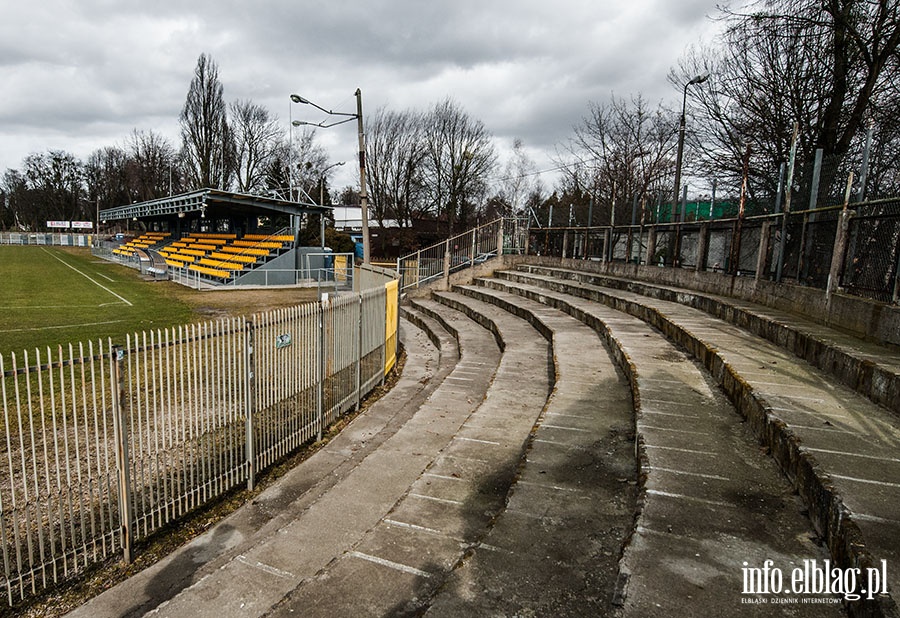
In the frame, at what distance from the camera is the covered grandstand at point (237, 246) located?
24.8 m

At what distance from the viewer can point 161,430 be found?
473 centimetres

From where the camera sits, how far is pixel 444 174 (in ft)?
132

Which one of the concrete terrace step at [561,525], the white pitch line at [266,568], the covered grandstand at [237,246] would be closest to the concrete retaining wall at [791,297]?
the concrete terrace step at [561,525]

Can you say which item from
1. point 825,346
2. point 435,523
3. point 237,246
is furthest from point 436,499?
point 237,246

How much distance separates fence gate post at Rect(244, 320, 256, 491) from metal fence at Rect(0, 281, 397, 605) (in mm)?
11

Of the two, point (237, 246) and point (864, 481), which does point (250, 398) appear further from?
point (237, 246)

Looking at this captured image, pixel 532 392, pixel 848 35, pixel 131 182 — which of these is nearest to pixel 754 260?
pixel 848 35

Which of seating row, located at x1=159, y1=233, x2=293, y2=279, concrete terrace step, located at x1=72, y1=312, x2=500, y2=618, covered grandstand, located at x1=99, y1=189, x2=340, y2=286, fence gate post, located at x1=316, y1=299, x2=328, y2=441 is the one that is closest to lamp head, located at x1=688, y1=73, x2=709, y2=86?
concrete terrace step, located at x1=72, y1=312, x2=500, y2=618

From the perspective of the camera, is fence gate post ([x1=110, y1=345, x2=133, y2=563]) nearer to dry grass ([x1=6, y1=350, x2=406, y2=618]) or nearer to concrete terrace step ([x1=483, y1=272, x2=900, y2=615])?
dry grass ([x1=6, y1=350, x2=406, y2=618])

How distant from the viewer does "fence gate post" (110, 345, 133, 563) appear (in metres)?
3.71

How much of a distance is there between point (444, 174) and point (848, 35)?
106 ft

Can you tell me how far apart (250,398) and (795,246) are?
28.7 feet

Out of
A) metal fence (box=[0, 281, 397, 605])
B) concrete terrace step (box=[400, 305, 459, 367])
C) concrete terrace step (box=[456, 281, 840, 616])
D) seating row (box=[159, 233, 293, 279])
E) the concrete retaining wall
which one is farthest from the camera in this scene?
seating row (box=[159, 233, 293, 279])

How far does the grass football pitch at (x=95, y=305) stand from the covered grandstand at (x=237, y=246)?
1.98 metres
